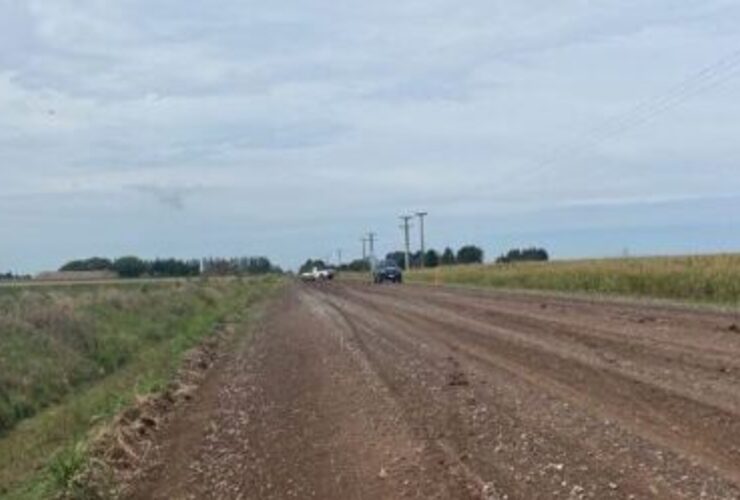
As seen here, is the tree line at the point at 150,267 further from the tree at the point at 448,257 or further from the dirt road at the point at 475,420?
the dirt road at the point at 475,420

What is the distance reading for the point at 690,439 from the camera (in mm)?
11078

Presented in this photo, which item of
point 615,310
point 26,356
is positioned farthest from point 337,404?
point 615,310

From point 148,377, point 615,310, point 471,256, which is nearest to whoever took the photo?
point 148,377

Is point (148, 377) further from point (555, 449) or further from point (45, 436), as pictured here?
point (555, 449)

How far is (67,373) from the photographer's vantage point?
2847cm

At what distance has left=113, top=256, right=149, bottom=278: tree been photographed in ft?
600

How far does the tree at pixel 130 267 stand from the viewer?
183 meters

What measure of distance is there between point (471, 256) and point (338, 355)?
511 feet

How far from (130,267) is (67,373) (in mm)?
159504

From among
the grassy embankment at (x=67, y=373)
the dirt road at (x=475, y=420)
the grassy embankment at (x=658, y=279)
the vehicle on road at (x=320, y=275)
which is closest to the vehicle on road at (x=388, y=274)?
the grassy embankment at (x=658, y=279)

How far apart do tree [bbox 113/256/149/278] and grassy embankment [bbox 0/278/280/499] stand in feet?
442

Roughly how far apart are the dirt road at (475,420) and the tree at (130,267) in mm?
160265

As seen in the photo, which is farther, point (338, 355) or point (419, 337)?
point (419, 337)

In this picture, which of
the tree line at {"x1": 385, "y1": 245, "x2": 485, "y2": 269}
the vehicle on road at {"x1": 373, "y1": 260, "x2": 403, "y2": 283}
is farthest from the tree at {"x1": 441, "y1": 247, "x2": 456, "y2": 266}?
the vehicle on road at {"x1": 373, "y1": 260, "x2": 403, "y2": 283}
